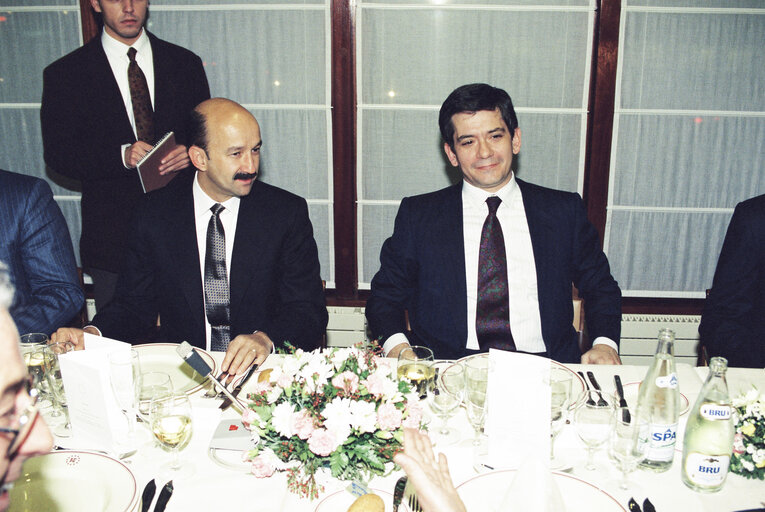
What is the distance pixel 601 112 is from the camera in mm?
3412

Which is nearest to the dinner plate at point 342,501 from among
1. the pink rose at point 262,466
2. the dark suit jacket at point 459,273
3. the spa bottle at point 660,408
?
the pink rose at point 262,466

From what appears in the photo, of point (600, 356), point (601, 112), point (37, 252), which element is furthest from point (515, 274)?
point (37, 252)

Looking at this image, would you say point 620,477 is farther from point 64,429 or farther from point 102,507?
point 64,429

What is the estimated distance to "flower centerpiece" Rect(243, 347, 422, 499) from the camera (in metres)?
1.21

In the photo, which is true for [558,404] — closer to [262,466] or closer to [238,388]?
[262,466]

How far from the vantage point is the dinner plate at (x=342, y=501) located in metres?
1.25

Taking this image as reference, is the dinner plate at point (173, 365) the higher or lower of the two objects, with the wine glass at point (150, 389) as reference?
lower

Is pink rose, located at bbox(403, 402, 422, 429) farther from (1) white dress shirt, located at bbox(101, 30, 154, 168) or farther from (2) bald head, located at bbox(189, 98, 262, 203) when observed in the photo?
(1) white dress shirt, located at bbox(101, 30, 154, 168)

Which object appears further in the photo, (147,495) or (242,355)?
(242,355)

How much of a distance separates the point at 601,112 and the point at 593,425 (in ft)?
8.19

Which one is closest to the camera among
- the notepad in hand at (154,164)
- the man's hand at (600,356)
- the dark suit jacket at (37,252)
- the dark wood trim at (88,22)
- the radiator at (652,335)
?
the man's hand at (600,356)

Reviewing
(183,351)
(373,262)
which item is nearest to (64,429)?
(183,351)

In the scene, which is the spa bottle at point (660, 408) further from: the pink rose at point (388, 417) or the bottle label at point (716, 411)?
the pink rose at point (388, 417)

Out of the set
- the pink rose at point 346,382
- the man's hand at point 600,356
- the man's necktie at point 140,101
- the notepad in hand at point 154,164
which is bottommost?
the man's hand at point 600,356
